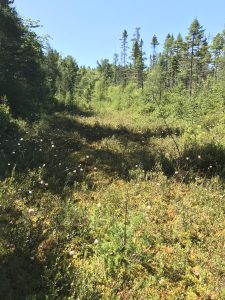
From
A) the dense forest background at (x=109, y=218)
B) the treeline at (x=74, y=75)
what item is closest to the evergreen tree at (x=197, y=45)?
the treeline at (x=74, y=75)

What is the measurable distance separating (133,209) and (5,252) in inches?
121

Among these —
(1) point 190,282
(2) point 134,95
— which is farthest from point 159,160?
(2) point 134,95

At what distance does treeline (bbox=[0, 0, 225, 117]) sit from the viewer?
2061cm

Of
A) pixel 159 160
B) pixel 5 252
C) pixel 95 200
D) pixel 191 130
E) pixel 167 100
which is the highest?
pixel 167 100

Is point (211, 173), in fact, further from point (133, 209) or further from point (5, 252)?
point (5, 252)

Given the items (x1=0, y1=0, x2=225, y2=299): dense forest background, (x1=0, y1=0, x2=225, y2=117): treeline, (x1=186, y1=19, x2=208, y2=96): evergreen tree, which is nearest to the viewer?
(x1=0, y1=0, x2=225, y2=299): dense forest background

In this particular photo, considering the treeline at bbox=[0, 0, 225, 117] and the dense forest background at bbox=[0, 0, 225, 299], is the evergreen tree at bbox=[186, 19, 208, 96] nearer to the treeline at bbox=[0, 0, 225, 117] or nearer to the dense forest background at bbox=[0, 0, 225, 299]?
the treeline at bbox=[0, 0, 225, 117]

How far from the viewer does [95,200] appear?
773 cm

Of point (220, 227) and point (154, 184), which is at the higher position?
point (154, 184)

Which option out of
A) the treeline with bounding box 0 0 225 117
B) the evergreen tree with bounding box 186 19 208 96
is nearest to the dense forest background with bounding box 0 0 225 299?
the treeline with bounding box 0 0 225 117

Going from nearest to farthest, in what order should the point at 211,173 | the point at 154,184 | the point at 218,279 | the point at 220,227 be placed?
the point at 218,279, the point at 220,227, the point at 154,184, the point at 211,173

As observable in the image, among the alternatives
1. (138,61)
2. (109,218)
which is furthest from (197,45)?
(109,218)

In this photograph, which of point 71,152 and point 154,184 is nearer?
point 154,184

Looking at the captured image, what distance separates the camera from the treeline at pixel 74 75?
20.6 meters
